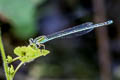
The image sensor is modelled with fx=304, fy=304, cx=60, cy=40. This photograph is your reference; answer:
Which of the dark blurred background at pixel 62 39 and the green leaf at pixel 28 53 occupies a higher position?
the dark blurred background at pixel 62 39

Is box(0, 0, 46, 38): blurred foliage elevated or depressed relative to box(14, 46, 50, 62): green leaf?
elevated

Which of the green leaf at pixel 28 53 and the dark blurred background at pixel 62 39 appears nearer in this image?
the green leaf at pixel 28 53

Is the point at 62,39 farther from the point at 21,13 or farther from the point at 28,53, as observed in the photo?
the point at 28,53

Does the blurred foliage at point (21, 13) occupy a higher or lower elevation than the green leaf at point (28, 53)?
higher

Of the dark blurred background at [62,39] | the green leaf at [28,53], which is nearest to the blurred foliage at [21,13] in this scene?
the dark blurred background at [62,39]

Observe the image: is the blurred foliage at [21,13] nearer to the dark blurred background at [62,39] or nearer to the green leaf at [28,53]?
the dark blurred background at [62,39]

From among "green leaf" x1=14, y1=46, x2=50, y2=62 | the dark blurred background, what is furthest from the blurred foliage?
"green leaf" x1=14, y1=46, x2=50, y2=62

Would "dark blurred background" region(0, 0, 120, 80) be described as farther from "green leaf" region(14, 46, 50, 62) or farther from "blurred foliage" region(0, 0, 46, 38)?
"green leaf" region(14, 46, 50, 62)
